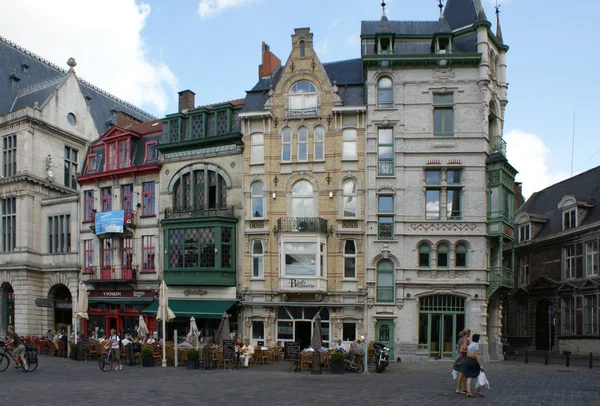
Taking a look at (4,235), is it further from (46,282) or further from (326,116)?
(326,116)

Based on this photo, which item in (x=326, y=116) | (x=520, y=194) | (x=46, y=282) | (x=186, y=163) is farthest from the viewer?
(x=520, y=194)

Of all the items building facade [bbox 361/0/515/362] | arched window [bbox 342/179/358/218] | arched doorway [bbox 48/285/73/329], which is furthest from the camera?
arched doorway [bbox 48/285/73/329]

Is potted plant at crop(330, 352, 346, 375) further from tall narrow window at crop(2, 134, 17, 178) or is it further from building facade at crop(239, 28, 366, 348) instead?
tall narrow window at crop(2, 134, 17, 178)

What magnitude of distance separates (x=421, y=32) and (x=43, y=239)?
27.5 meters

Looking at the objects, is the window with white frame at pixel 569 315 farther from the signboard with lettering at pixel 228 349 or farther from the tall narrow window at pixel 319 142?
the signboard with lettering at pixel 228 349

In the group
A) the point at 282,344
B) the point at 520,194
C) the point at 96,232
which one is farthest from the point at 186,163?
the point at 520,194

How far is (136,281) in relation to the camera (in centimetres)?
3531

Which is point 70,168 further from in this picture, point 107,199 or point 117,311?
point 117,311

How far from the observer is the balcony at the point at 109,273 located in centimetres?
3538

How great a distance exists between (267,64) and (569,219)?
71.2 feet

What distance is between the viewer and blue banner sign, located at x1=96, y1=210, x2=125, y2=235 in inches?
1405

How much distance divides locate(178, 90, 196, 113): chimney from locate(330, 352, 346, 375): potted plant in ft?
67.8

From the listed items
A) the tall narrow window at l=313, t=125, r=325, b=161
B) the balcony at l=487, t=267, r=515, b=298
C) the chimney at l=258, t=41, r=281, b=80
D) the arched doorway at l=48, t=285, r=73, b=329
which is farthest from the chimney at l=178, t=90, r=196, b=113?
the balcony at l=487, t=267, r=515, b=298

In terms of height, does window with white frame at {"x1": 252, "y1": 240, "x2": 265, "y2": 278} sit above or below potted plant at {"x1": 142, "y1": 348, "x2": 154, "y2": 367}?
above
